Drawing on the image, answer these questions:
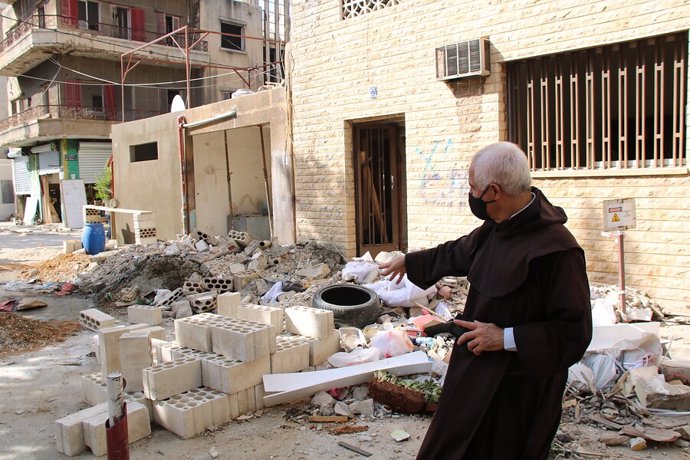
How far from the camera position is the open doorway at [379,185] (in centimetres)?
1034

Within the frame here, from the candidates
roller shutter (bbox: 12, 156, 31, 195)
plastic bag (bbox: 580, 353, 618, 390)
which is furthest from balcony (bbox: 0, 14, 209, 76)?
plastic bag (bbox: 580, 353, 618, 390)

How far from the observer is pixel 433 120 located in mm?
8656

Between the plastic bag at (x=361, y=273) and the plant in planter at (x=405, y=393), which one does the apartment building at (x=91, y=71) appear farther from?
the plant in planter at (x=405, y=393)

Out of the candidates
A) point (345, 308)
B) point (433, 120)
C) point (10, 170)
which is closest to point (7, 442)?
point (345, 308)

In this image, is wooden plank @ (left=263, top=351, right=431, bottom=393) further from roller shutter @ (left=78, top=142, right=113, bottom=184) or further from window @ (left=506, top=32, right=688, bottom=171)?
roller shutter @ (left=78, top=142, right=113, bottom=184)

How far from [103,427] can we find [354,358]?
2287mm

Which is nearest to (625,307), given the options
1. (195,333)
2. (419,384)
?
(419,384)

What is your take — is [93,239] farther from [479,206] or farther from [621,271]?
[479,206]

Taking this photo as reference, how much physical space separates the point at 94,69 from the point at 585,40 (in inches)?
1001

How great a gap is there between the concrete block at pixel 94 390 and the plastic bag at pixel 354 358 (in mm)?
2009

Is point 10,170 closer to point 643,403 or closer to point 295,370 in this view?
point 295,370

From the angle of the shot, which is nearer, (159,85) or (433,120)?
(433,120)

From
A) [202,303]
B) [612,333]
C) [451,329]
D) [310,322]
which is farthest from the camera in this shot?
[202,303]

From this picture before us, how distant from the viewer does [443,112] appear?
852 centimetres
